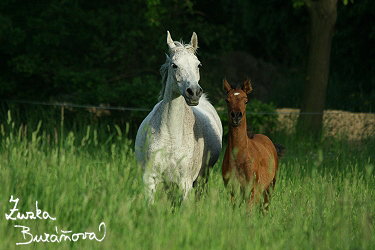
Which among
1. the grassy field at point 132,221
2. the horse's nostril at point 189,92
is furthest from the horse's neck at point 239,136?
the grassy field at point 132,221

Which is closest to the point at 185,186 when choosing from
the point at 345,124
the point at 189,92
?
the point at 189,92

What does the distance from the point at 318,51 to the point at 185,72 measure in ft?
21.9

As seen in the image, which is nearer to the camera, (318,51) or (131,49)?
(318,51)

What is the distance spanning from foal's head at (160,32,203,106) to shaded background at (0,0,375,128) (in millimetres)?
5281

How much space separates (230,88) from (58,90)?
861 centimetres

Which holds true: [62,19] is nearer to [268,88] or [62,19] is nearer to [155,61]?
[155,61]

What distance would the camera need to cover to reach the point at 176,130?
5.37 meters

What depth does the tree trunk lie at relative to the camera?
35.8 ft

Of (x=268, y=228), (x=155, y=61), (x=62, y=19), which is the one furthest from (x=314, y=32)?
(x=268, y=228)

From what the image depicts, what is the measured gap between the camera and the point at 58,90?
43.8 feet

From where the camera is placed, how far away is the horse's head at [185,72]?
485cm

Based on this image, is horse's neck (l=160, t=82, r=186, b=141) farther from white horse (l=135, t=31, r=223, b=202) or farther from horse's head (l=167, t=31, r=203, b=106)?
horse's head (l=167, t=31, r=203, b=106)

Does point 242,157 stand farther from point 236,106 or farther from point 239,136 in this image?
point 236,106
